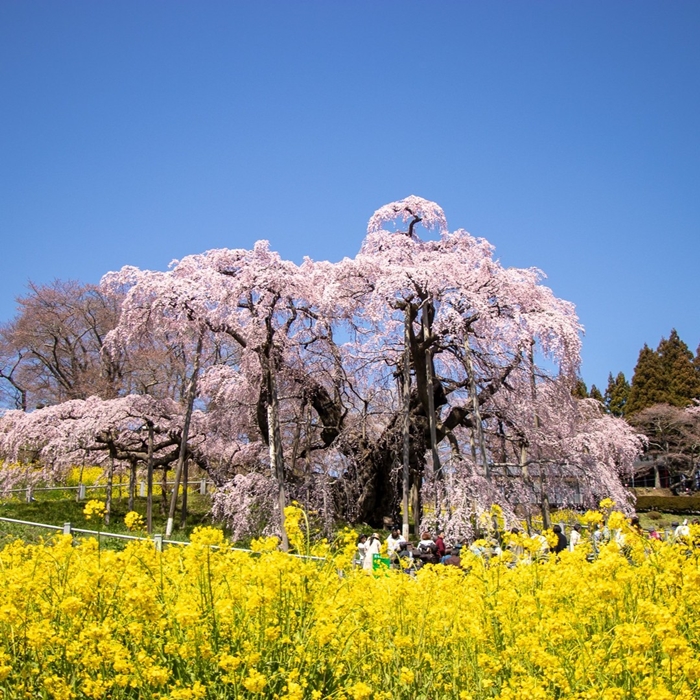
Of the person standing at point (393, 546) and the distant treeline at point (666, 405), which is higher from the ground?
the distant treeline at point (666, 405)

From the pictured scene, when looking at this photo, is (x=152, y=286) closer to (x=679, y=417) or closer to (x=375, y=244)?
(x=375, y=244)

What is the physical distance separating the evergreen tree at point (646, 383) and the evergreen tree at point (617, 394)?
3.07m

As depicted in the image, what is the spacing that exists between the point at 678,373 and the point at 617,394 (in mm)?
6600

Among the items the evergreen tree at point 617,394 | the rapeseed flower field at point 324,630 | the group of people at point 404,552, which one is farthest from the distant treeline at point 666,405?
the rapeseed flower field at point 324,630

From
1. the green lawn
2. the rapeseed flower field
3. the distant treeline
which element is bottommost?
the rapeseed flower field

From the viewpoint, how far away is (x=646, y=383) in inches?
1656

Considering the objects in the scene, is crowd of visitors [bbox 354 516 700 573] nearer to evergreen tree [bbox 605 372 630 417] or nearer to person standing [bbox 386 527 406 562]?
person standing [bbox 386 527 406 562]

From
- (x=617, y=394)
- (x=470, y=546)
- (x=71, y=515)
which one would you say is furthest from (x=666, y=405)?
(x=470, y=546)

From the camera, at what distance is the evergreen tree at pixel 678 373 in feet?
132

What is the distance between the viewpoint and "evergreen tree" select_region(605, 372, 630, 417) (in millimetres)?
46625

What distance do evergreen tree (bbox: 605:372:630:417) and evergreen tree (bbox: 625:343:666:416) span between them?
307cm

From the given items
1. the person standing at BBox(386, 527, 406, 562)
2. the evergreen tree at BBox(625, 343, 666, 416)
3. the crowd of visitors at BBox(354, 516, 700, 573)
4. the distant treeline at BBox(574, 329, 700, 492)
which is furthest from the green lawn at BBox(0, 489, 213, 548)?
the evergreen tree at BBox(625, 343, 666, 416)

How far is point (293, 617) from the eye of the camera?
4328 millimetres

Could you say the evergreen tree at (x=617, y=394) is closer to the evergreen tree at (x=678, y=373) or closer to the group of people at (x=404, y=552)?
the evergreen tree at (x=678, y=373)
